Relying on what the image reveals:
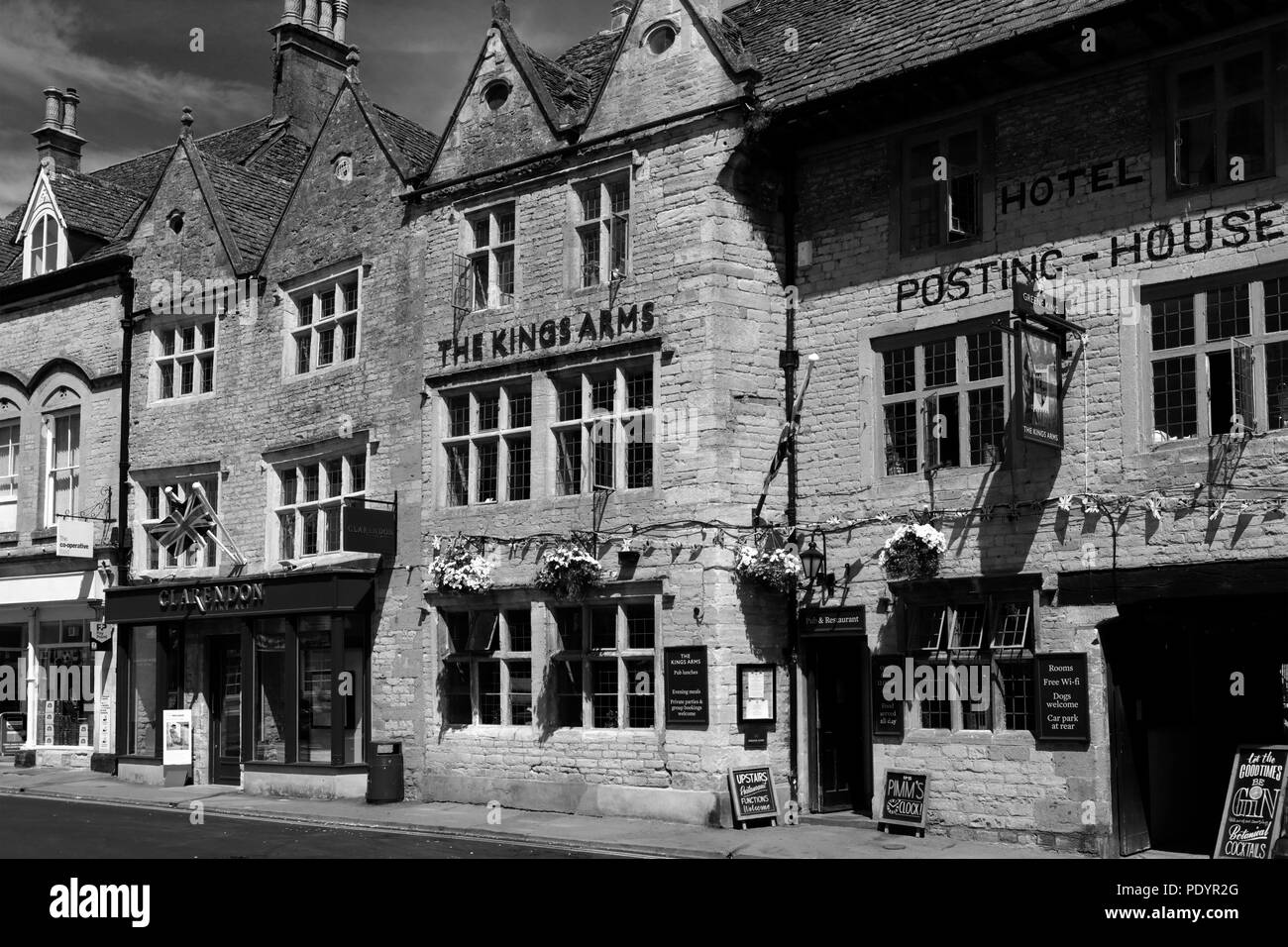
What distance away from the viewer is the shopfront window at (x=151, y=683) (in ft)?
87.1

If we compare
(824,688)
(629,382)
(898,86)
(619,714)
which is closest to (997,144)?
(898,86)

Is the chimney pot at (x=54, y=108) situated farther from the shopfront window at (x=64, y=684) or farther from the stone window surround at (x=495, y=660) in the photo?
the stone window surround at (x=495, y=660)

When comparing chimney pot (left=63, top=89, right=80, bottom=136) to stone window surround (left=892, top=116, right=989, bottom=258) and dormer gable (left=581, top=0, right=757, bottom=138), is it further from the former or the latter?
stone window surround (left=892, top=116, right=989, bottom=258)

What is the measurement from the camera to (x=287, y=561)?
977 inches

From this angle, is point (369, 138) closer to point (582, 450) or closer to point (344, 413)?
point (344, 413)

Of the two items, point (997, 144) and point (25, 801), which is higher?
point (997, 144)

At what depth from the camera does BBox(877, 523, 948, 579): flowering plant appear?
57.0 feet

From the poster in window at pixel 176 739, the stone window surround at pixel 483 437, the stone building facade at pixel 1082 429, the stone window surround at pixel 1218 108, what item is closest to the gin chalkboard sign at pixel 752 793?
the stone building facade at pixel 1082 429

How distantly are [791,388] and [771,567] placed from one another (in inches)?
96.9

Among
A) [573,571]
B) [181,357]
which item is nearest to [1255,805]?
[573,571]

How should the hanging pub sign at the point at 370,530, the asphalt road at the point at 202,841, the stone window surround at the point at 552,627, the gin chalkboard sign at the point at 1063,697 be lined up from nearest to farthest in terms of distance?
the gin chalkboard sign at the point at 1063,697, the asphalt road at the point at 202,841, the stone window surround at the point at 552,627, the hanging pub sign at the point at 370,530

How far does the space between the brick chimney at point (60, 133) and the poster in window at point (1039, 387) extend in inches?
1045

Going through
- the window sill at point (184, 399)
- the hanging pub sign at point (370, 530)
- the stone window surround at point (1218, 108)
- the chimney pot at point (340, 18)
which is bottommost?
the hanging pub sign at point (370, 530)

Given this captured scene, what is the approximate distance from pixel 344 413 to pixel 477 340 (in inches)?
132
